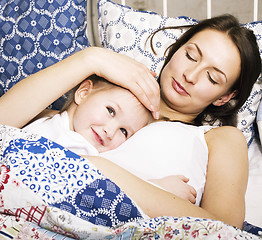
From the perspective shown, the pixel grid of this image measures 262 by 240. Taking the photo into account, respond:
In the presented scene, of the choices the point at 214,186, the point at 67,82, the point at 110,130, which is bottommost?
the point at 214,186

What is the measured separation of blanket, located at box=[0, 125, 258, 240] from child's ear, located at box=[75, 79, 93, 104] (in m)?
0.38

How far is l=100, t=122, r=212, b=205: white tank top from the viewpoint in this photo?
Answer: 0.98 metres

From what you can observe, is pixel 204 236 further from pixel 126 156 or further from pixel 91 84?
pixel 91 84

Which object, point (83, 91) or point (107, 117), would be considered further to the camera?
point (83, 91)

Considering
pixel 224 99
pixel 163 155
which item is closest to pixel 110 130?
pixel 163 155

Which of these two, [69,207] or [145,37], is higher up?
[145,37]

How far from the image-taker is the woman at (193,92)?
84 centimetres

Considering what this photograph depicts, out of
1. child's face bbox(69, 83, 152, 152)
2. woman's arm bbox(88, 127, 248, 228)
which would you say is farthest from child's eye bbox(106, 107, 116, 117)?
woman's arm bbox(88, 127, 248, 228)

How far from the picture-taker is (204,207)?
3.02ft

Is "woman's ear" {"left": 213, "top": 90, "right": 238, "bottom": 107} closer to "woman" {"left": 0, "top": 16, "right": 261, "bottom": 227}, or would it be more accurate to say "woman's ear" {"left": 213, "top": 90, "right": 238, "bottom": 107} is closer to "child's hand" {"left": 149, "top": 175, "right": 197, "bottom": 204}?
"woman" {"left": 0, "top": 16, "right": 261, "bottom": 227}

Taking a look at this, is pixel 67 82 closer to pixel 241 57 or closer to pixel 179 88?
pixel 179 88

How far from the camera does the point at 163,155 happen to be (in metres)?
1.00

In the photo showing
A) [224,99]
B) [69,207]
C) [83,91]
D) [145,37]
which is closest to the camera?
[69,207]

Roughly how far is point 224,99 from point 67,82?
633 mm
